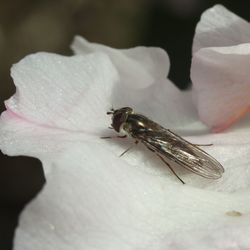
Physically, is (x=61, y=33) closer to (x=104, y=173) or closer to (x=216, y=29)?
(x=216, y=29)

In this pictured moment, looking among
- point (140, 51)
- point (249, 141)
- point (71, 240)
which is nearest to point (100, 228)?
point (71, 240)

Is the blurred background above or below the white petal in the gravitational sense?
below

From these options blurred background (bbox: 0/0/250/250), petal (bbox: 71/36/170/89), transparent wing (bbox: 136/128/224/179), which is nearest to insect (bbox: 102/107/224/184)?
transparent wing (bbox: 136/128/224/179)

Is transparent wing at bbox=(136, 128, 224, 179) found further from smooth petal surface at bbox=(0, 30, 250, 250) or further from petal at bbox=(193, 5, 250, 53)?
petal at bbox=(193, 5, 250, 53)

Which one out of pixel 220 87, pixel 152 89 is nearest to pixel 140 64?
pixel 152 89

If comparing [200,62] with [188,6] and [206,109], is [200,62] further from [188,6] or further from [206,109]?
[188,6]

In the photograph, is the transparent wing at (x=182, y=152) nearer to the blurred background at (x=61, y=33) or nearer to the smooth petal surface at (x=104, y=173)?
the smooth petal surface at (x=104, y=173)
